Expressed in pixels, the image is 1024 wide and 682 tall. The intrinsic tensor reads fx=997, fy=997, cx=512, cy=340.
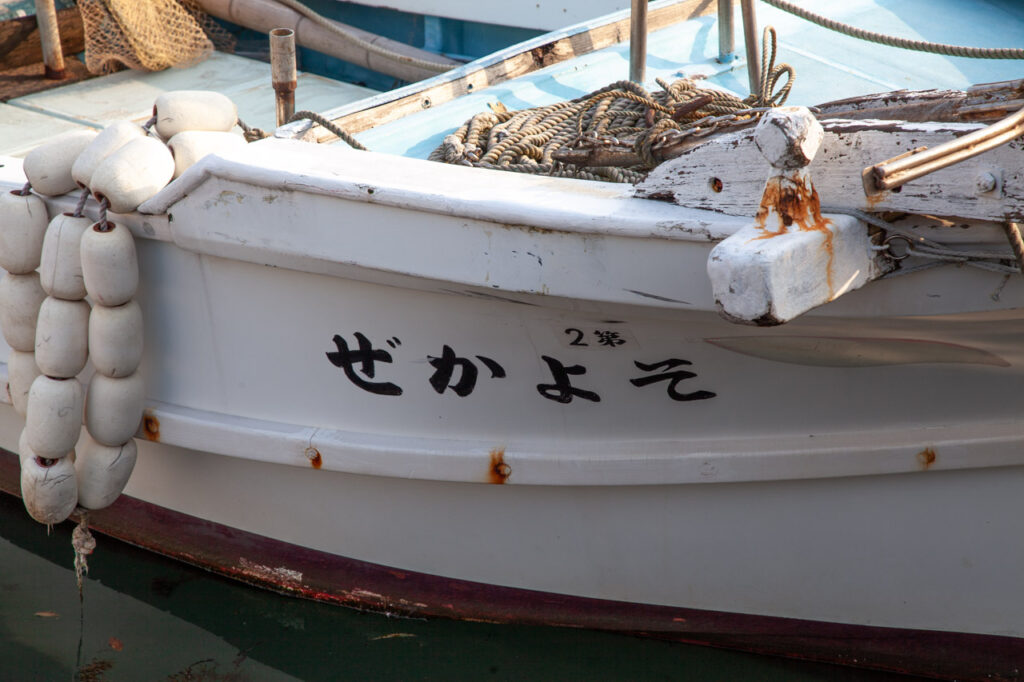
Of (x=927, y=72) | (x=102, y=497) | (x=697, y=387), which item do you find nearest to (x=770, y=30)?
(x=927, y=72)

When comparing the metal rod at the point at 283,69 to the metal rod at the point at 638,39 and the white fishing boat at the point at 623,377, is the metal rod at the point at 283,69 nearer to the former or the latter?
the white fishing boat at the point at 623,377

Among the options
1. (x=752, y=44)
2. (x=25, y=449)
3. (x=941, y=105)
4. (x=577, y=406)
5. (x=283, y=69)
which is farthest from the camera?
(x=752, y=44)

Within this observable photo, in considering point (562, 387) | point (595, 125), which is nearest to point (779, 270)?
point (562, 387)

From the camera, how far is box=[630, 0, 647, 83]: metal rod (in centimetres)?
298

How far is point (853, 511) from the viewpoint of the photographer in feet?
7.20

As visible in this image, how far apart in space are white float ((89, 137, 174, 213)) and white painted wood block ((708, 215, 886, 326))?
4.08ft

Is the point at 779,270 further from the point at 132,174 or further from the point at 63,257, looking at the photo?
the point at 63,257

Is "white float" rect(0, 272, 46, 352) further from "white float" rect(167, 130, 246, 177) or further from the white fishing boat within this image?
"white float" rect(167, 130, 246, 177)

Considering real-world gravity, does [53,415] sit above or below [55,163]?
below

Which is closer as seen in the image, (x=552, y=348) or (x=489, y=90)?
(x=552, y=348)

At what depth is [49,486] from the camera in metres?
2.36

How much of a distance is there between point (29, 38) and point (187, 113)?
124 inches

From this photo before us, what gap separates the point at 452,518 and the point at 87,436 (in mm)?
1014

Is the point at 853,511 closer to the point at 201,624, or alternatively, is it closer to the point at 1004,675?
the point at 1004,675
